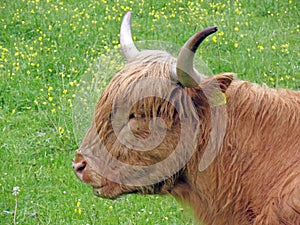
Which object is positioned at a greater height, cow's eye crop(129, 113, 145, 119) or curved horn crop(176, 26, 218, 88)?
curved horn crop(176, 26, 218, 88)

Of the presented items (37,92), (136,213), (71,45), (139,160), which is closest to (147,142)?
(139,160)

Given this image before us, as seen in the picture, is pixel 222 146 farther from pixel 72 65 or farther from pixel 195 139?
pixel 72 65

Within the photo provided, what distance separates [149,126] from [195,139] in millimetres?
276

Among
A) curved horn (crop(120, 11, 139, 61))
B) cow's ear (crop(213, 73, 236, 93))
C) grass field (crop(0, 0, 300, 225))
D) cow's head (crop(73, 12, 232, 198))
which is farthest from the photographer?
grass field (crop(0, 0, 300, 225))

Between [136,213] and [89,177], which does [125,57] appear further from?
→ [136,213]

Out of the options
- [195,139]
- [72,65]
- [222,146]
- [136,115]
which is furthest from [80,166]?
[72,65]

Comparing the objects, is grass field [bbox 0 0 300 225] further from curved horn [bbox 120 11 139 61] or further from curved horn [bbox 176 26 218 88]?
curved horn [bbox 120 11 139 61]

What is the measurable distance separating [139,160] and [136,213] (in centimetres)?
206

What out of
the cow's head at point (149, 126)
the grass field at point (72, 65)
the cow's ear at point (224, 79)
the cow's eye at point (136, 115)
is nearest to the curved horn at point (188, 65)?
the cow's head at point (149, 126)

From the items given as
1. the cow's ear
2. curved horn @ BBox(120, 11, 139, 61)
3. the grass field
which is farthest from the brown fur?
the grass field

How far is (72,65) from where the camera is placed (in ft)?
30.4

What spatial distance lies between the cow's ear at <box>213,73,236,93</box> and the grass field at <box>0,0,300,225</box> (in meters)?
0.90

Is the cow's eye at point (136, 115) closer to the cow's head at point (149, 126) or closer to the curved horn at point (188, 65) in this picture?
the cow's head at point (149, 126)

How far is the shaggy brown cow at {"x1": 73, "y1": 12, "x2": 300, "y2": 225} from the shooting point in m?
4.08
